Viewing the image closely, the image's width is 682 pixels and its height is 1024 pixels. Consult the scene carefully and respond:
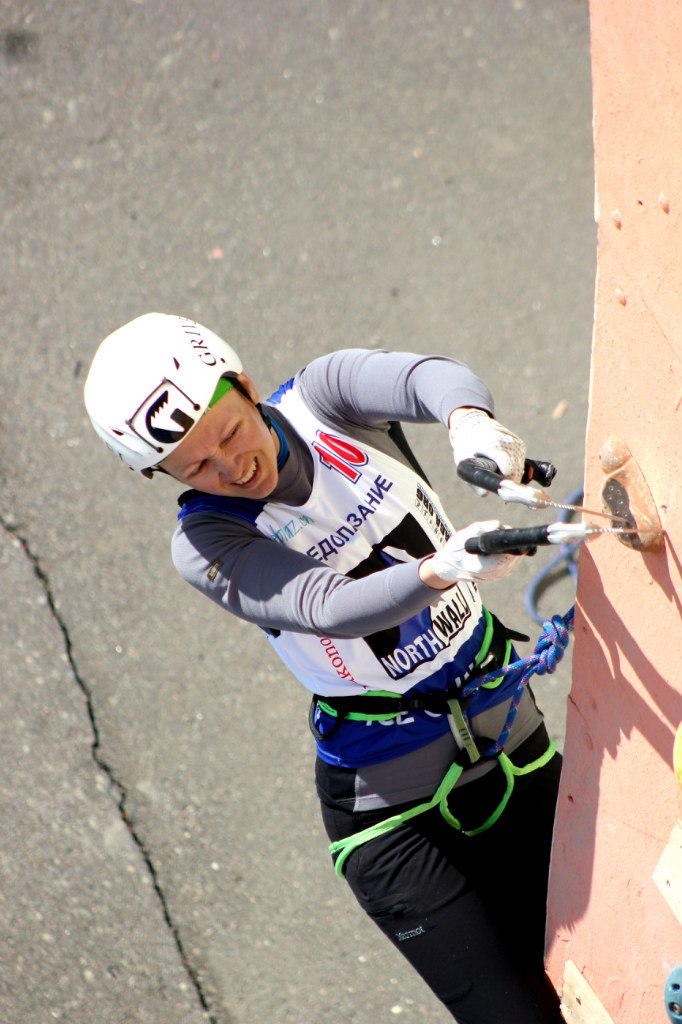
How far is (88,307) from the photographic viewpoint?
4.39 metres

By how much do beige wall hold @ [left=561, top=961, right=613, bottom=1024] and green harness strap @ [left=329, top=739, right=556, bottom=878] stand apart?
1.06 ft

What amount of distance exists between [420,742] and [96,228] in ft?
10.8

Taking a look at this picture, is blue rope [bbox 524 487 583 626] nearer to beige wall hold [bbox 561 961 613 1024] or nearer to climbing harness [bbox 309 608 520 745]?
climbing harness [bbox 309 608 520 745]

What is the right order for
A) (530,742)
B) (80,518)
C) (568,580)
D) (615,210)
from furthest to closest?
1. (80,518)
2. (568,580)
3. (530,742)
4. (615,210)

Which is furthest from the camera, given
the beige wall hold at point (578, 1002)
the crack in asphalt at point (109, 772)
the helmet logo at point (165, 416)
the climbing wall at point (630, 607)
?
the crack in asphalt at point (109, 772)

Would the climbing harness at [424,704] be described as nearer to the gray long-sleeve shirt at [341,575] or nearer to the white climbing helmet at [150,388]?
the gray long-sleeve shirt at [341,575]

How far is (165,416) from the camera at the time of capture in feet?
6.05

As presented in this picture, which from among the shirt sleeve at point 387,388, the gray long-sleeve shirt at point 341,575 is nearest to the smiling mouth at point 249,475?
the gray long-sleeve shirt at point 341,575

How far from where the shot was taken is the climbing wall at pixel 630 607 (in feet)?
4.22

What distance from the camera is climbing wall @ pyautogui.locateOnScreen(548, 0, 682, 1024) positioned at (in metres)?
1.29

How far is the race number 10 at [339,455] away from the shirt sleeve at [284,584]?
0.69 feet

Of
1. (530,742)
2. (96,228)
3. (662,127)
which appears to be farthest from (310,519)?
(96,228)

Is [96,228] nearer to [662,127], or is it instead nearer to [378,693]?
[378,693]

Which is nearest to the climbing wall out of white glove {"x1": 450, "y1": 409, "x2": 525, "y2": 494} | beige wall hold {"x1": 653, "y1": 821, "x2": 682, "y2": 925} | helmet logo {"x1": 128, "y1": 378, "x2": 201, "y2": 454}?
beige wall hold {"x1": 653, "y1": 821, "x2": 682, "y2": 925}
